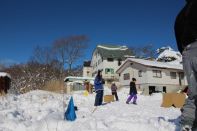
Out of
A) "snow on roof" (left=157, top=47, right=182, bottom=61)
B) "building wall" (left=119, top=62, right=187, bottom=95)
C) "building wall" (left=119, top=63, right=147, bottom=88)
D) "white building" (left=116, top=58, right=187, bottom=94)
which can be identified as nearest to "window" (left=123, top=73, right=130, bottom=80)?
"white building" (left=116, top=58, right=187, bottom=94)

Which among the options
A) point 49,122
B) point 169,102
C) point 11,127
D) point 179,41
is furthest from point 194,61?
point 169,102

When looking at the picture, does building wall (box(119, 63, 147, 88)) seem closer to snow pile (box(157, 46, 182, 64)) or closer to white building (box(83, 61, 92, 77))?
snow pile (box(157, 46, 182, 64))

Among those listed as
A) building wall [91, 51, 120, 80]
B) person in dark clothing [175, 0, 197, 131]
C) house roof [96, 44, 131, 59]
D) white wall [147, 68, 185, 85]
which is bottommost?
person in dark clothing [175, 0, 197, 131]

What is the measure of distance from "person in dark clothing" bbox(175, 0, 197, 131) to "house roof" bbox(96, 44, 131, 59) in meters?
58.8

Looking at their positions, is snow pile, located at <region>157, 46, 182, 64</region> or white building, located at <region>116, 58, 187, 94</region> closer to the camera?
white building, located at <region>116, 58, 187, 94</region>

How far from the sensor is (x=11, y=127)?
6496 millimetres

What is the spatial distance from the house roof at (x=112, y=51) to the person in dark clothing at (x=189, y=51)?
193ft

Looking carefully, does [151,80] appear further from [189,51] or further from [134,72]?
[189,51]

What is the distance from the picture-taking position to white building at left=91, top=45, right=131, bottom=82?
62.4 meters

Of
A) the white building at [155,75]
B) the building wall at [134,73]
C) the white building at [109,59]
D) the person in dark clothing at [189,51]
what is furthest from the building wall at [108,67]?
the person in dark clothing at [189,51]

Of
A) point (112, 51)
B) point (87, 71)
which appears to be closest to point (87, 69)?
point (87, 71)

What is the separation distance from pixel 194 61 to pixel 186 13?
2.05 ft

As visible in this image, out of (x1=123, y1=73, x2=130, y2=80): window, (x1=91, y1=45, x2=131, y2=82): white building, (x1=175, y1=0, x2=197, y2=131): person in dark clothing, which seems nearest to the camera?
(x1=175, y1=0, x2=197, y2=131): person in dark clothing

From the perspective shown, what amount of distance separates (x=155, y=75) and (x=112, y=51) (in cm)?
1809
